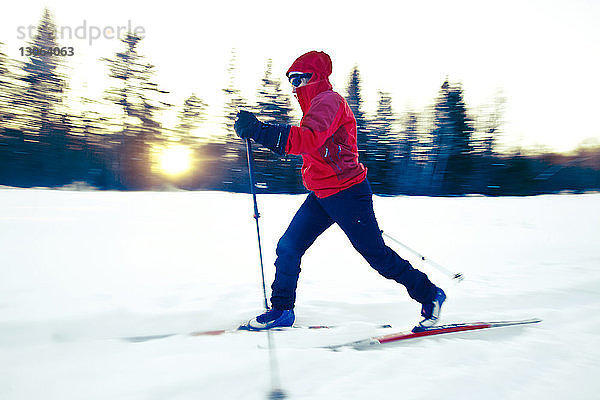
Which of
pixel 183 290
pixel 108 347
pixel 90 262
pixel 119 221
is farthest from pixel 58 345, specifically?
pixel 119 221

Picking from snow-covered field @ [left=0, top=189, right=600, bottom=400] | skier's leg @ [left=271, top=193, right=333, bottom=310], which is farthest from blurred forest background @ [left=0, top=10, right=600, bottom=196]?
skier's leg @ [left=271, top=193, right=333, bottom=310]

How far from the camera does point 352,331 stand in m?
2.29

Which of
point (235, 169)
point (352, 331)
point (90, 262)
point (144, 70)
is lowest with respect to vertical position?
point (352, 331)

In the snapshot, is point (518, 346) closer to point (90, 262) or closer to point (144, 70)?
point (90, 262)

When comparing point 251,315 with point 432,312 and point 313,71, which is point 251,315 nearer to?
point 432,312

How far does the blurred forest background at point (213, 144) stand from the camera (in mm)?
18422

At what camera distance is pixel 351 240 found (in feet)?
7.13

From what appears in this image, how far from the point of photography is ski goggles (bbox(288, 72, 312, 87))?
2.15m

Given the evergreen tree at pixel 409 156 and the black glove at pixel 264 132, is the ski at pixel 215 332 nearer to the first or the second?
the black glove at pixel 264 132

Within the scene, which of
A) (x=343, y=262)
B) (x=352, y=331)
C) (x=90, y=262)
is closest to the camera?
(x=352, y=331)

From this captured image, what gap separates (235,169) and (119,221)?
46.4 feet

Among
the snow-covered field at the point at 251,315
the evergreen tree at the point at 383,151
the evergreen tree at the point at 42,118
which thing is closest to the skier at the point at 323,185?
the snow-covered field at the point at 251,315

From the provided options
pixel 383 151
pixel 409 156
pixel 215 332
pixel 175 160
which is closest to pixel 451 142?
pixel 409 156

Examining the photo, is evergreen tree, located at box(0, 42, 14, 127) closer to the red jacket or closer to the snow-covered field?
the snow-covered field
